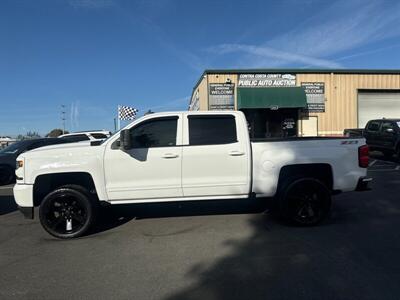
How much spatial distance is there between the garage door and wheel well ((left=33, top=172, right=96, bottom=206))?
2674cm

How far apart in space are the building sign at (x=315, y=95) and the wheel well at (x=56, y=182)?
2396 centimetres

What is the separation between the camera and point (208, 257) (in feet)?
17.9

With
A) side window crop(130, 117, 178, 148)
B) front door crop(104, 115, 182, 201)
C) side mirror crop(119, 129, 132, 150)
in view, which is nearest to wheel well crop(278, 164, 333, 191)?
front door crop(104, 115, 182, 201)

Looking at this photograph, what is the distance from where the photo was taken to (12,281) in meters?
4.82

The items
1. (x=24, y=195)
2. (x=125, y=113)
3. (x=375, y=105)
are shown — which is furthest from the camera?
(x=375, y=105)

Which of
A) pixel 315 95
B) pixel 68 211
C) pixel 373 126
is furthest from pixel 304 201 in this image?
pixel 315 95

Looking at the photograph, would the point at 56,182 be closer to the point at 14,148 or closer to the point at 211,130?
the point at 211,130

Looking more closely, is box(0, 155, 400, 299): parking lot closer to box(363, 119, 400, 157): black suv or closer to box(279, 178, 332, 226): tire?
box(279, 178, 332, 226): tire

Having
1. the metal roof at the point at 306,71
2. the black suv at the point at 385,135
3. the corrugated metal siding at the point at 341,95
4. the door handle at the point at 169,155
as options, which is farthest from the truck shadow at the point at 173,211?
the corrugated metal siding at the point at 341,95

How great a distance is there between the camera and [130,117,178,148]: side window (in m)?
6.77

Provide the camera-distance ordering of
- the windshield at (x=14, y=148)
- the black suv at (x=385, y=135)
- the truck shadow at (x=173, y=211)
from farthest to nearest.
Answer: the black suv at (x=385, y=135) < the windshield at (x=14, y=148) < the truck shadow at (x=173, y=211)

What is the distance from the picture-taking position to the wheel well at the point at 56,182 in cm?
674

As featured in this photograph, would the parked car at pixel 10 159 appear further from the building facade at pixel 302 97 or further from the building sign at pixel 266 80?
the building sign at pixel 266 80

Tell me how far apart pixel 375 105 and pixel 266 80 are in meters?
8.50
